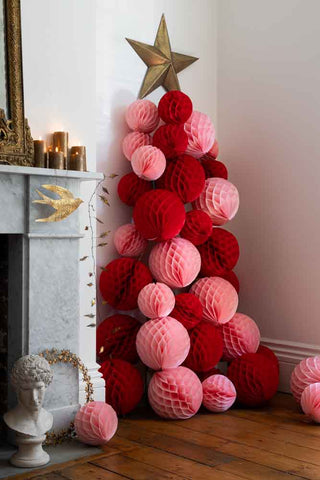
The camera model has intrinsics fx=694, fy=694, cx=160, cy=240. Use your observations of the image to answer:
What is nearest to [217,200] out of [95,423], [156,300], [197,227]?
[197,227]

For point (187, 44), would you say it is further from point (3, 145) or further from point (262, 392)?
point (262, 392)

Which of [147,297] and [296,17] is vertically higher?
[296,17]

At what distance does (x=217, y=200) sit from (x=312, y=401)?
43.1 inches

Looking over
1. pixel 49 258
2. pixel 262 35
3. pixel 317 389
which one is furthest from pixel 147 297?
pixel 262 35

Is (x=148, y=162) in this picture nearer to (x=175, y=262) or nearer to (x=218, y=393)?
(x=175, y=262)

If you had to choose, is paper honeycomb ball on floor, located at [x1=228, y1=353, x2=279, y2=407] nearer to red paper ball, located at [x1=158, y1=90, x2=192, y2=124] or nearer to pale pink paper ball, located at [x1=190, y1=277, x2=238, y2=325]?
pale pink paper ball, located at [x1=190, y1=277, x2=238, y2=325]

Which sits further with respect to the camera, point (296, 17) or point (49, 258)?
point (296, 17)

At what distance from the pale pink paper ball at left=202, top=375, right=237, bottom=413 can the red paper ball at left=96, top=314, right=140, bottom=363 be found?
0.39 metres

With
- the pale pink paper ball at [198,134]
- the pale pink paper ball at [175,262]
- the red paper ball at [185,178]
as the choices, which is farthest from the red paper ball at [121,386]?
the pale pink paper ball at [198,134]

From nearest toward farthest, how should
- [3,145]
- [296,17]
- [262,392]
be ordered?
1. [3,145]
2. [262,392]
3. [296,17]

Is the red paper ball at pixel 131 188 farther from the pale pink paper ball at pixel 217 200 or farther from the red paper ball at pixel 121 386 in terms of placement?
the red paper ball at pixel 121 386

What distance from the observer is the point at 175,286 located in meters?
3.32

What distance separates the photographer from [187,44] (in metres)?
3.93

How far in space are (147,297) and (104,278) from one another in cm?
27
